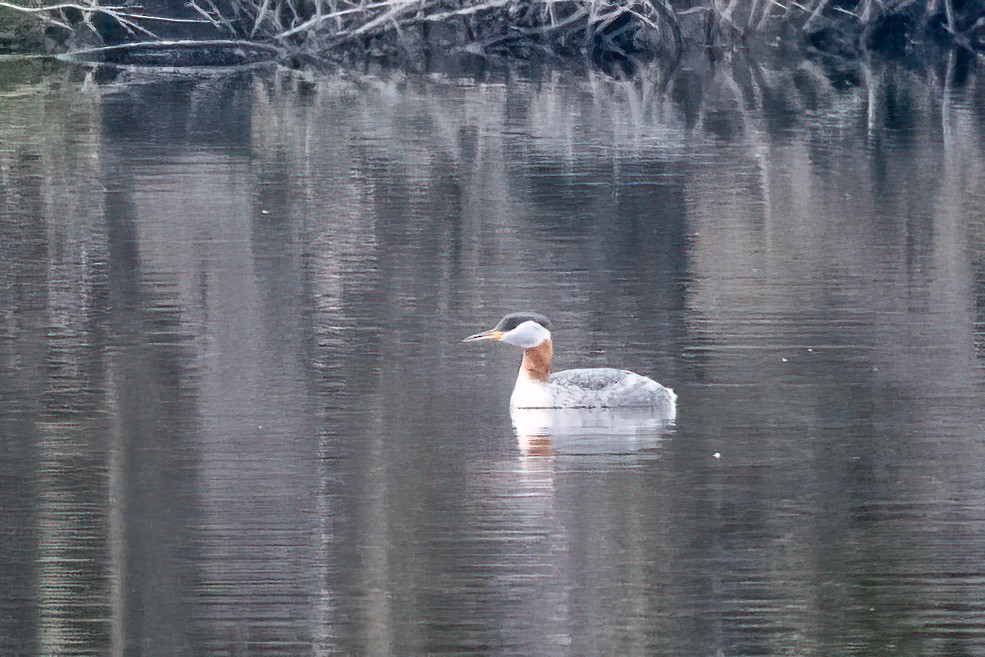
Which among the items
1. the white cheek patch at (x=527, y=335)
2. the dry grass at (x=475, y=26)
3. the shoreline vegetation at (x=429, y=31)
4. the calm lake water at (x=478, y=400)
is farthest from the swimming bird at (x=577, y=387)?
the dry grass at (x=475, y=26)

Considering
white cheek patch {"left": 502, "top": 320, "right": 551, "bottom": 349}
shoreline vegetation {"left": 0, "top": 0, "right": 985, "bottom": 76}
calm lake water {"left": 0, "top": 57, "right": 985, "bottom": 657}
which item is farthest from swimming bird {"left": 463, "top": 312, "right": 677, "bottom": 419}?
shoreline vegetation {"left": 0, "top": 0, "right": 985, "bottom": 76}

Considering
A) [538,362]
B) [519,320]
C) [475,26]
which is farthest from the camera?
[475,26]

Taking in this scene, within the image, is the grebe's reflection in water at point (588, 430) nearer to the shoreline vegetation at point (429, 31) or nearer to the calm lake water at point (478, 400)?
the calm lake water at point (478, 400)

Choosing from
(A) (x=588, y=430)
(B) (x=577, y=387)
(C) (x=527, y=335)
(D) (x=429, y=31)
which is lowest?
(A) (x=588, y=430)

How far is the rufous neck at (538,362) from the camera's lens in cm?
805

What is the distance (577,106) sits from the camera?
750 inches

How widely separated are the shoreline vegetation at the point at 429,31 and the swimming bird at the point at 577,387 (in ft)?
49.7

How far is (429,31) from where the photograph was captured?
2603cm

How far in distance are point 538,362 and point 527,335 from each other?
0.13 metres

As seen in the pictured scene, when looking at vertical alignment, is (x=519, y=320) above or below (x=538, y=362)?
above

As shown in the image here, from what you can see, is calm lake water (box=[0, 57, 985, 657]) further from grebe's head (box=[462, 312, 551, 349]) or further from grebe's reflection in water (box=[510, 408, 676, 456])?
grebe's head (box=[462, 312, 551, 349])

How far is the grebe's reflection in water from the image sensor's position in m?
7.36

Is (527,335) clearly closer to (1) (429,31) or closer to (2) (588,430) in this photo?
(2) (588,430)

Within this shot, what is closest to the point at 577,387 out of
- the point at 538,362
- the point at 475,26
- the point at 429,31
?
the point at 538,362
